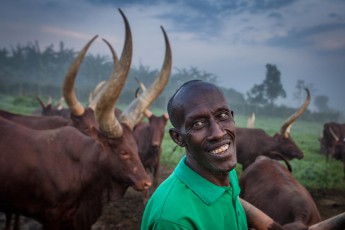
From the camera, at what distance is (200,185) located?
1.39 meters

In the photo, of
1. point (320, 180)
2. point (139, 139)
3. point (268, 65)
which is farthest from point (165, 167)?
point (268, 65)

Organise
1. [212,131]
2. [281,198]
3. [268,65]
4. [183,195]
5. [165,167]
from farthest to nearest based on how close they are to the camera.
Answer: [268,65] → [165,167] → [281,198] → [212,131] → [183,195]

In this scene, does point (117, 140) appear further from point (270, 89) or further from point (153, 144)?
point (270, 89)

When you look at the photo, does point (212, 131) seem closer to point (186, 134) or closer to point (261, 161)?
point (186, 134)

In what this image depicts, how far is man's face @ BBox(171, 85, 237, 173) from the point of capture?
57.2 inches

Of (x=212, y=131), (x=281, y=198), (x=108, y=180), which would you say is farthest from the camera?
(x=108, y=180)

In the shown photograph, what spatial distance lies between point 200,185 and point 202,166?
131 mm

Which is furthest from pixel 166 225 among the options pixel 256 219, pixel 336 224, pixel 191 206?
pixel 336 224

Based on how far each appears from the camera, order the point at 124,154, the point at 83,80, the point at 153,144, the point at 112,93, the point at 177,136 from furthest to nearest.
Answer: the point at 83,80 < the point at 153,144 < the point at 124,154 < the point at 112,93 < the point at 177,136

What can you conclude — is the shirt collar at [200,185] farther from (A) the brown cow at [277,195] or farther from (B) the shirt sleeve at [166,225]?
(A) the brown cow at [277,195]

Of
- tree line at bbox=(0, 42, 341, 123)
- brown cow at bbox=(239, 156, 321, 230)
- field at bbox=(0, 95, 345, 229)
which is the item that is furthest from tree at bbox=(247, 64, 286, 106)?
brown cow at bbox=(239, 156, 321, 230)

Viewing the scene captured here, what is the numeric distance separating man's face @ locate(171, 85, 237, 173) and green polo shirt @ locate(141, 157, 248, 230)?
0.32 feet

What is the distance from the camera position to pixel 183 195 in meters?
1.31

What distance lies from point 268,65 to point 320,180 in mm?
41575
